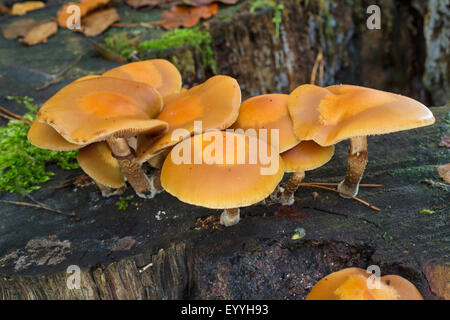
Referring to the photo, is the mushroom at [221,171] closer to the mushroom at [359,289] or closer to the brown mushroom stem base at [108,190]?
the mushroom at [359,289]

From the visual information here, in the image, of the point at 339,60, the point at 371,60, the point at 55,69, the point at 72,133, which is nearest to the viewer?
the point at 72,133

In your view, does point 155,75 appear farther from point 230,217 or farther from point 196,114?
point 230,217

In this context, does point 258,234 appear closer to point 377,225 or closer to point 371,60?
point 377,225

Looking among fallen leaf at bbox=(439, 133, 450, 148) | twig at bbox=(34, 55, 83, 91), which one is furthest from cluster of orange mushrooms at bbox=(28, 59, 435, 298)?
twig at bbox=(34, 55, 83, 91)

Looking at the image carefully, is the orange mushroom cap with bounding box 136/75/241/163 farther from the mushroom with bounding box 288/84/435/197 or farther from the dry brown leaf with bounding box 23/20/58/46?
the dry brown leaf with bounding box 23/20/58/46

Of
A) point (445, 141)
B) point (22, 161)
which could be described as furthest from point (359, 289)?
point (22, 161)

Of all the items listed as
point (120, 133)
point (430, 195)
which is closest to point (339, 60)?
point (430, 195)
